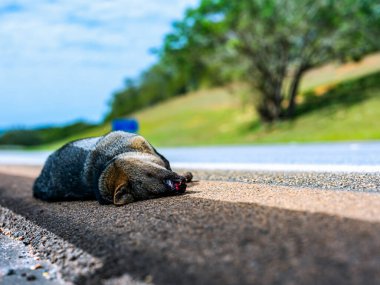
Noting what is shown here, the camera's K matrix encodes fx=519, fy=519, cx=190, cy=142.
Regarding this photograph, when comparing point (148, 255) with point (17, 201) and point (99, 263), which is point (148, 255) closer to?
point (99, 263)

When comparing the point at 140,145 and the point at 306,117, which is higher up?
the point at 306,117

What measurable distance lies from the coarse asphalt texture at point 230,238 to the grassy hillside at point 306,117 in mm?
16792

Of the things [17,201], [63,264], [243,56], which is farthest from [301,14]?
[63,264]

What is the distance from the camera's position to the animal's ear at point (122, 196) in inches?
238

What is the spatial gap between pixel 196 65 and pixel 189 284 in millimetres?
29467

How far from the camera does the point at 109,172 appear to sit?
6.37 metres

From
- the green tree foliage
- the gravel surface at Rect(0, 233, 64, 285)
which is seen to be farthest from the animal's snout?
the green tree foliage

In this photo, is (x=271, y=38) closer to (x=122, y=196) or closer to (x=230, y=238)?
(x=122, y=196)

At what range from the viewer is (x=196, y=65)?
3228 cm

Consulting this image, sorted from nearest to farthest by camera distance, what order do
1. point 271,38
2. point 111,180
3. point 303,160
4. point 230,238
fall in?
1. point 230,238
2. point 111,180
3. point 303,160
4. point 271,38

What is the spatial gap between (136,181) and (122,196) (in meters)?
0.25

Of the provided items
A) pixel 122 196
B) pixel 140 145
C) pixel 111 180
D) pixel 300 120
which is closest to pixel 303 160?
pixel 140 145

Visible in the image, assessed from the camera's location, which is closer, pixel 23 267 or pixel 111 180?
pixel 23 267

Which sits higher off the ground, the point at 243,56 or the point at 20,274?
the point at 243,56
